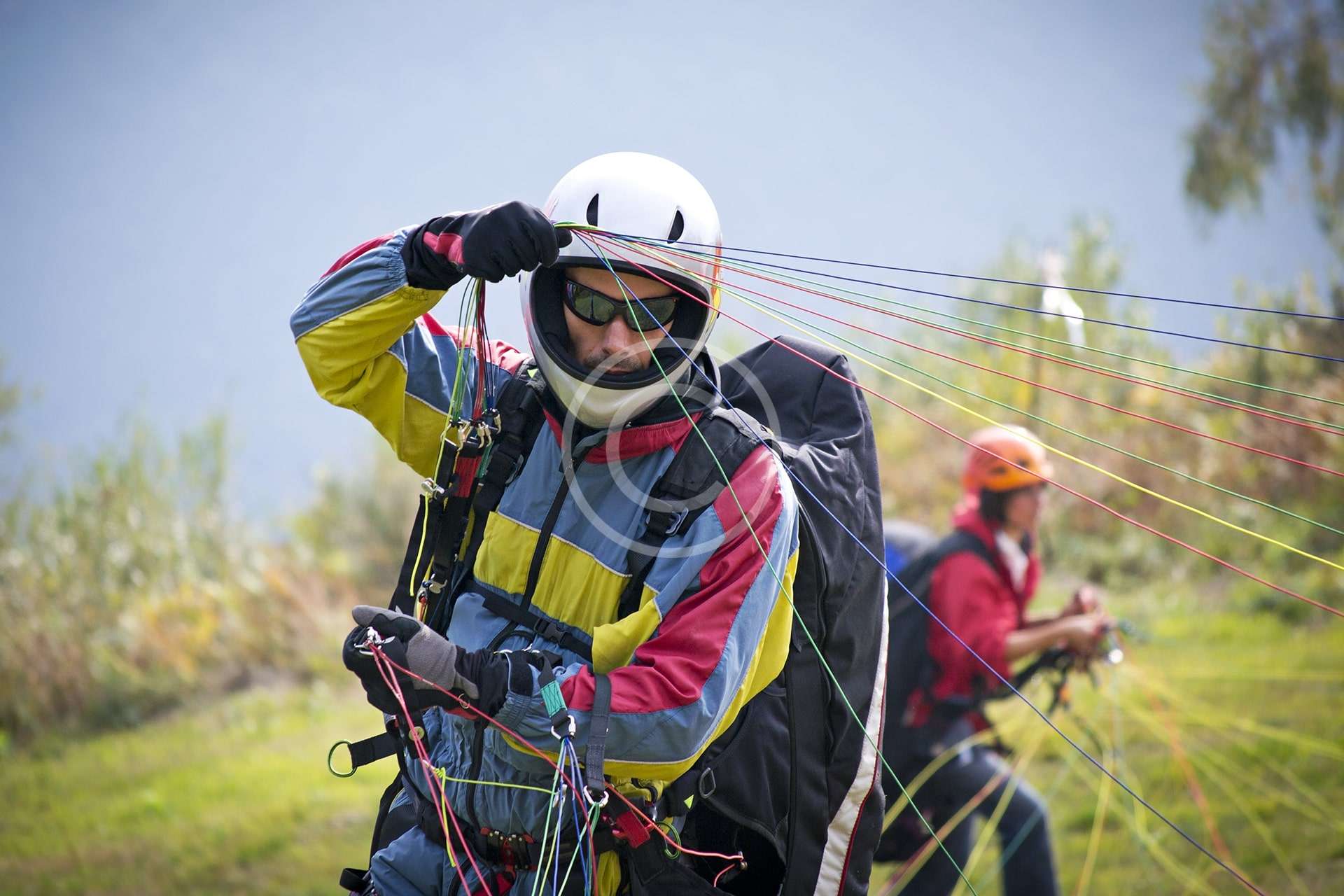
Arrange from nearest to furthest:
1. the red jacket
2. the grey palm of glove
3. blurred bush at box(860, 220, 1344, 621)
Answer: the grey palm of glove < the red jacket < blurred bush at box(860, 220, 1344, 621)

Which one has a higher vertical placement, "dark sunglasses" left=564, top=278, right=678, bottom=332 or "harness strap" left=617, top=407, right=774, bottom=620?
"dark sunglasses" left=564, top=278, right=678, bottom=332

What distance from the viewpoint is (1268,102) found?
43.0 feet

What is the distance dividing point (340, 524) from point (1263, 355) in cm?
958

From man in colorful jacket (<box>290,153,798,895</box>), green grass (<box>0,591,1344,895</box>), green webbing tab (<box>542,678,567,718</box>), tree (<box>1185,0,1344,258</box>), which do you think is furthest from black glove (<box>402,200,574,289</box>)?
tree (<box>1185,0,1344,258</box>)

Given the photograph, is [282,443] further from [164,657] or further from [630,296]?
[630,296]

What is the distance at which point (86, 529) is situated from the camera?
300 inches

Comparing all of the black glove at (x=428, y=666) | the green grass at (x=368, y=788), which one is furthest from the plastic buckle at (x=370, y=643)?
the green grass at (x=368, y=788)

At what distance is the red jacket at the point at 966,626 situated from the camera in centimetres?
420

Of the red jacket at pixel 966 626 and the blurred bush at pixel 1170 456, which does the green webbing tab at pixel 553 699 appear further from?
the blurred bush at pixel 1170 456

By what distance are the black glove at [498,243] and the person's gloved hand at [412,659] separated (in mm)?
639

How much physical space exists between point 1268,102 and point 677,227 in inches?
541

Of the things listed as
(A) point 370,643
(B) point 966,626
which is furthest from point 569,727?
(B) point 966,626

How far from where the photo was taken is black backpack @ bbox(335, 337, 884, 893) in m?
2.14

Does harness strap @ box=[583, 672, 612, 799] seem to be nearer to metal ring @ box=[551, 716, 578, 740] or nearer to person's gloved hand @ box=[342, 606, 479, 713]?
metal ring @ box=[551, 716, 578, 740]
